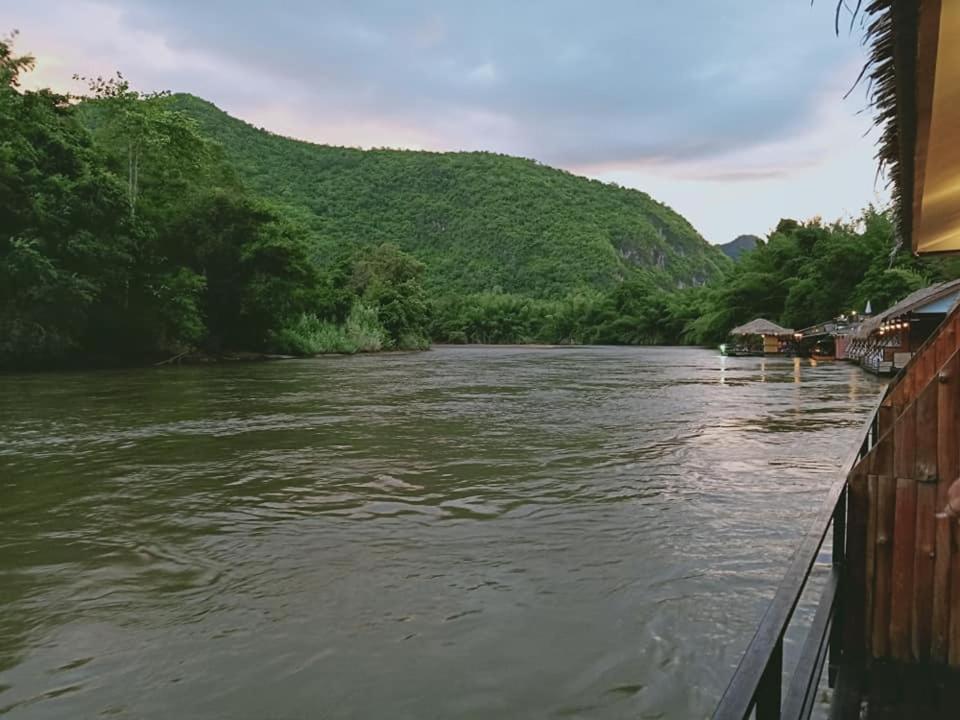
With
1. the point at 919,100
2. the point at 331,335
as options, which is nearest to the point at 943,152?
the point at 919,100

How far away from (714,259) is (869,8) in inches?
5520

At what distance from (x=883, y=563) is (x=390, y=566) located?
9.44 ft

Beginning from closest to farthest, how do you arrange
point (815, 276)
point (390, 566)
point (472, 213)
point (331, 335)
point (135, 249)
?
point (390, 566) < point (135, 249) < point (331, 335) < point (815, 276) < point (472, 213)

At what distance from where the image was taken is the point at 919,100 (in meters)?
2.43

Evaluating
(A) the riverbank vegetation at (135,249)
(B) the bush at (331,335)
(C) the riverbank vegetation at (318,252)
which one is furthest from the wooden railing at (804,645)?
(B) the bush at (331,335)

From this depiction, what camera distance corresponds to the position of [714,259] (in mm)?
133250

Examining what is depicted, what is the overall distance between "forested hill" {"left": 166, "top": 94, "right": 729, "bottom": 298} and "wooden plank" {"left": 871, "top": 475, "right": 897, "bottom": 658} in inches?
3167

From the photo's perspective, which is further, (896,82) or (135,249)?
(135,249)

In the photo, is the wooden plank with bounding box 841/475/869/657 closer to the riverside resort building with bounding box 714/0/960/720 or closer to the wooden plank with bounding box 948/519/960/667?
the riverside resort building with bounding box 714/0/960/720

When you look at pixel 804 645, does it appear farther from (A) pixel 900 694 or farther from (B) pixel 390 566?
(B) pixel 390 566

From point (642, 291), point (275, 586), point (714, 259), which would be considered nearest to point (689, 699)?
point (275, 586)

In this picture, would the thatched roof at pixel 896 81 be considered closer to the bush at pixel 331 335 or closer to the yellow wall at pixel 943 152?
the yellow wall at pixel 943 152

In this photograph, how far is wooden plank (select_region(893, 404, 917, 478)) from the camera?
8.32ft

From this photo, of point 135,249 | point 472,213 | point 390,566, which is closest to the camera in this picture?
point 390,566
